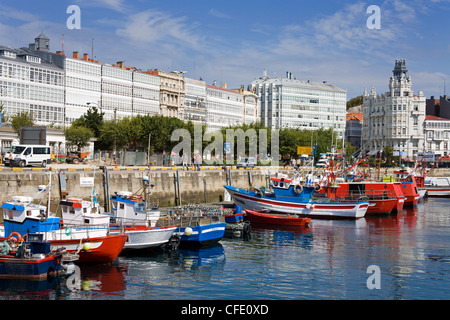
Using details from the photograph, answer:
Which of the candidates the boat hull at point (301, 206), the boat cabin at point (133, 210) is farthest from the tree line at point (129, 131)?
the boat cabin at point (133, 210)

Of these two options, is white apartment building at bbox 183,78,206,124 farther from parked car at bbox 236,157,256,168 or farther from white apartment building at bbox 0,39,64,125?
parked car at bbox 236,157,256,168

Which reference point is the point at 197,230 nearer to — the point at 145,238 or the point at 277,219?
the point at 145,238

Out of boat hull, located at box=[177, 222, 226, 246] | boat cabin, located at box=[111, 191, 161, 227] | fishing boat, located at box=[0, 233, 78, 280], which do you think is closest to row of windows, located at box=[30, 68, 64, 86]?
boat cabin, located at box=[111, 191, 161, 227]

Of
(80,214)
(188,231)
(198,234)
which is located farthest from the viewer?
(198,234)

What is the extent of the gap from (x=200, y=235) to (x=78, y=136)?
4904cm

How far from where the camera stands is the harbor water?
28.6 meters

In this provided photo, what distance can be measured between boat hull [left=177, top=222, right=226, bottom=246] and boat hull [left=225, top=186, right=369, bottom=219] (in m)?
16.8

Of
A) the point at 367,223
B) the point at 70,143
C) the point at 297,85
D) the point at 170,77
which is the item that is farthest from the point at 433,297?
the point at 297,85

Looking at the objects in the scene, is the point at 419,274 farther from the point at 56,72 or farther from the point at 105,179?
the point at 56,72

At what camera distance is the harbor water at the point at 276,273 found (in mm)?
28609

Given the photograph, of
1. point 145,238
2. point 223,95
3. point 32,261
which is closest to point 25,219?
point 32,261

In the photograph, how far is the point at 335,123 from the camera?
6688 inches

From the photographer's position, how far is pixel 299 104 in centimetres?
16588

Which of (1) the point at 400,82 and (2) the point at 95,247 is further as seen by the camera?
(1) the point at 400,82
